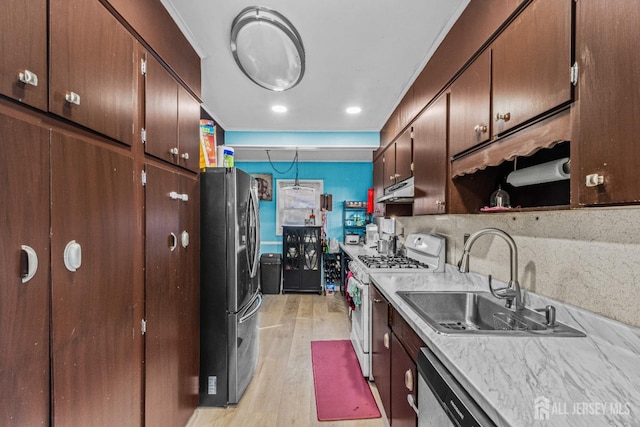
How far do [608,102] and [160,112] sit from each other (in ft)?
5.82

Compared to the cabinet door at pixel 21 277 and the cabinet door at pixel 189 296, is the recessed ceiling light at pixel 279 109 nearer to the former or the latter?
the cabinet door at pixel 189 296

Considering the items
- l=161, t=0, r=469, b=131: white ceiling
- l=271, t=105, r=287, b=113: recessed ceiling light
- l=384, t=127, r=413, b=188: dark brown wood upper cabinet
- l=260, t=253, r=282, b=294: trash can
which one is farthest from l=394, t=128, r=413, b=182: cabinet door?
l=260, t=253, r=282, b=294: trash can

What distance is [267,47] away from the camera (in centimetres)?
182

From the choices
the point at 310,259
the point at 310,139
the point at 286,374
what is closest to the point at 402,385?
the point at 286,374

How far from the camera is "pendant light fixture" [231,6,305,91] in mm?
1605

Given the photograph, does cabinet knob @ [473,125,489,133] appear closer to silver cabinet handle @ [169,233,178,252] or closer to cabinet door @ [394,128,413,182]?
cabinet door @ [394,128,413,182]

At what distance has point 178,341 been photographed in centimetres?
159

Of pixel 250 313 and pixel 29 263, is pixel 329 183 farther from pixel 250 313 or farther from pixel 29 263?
pixel 29 263

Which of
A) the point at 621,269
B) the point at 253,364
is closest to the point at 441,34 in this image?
the point at 621,269

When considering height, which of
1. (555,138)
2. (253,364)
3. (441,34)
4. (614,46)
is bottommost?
(253,364)

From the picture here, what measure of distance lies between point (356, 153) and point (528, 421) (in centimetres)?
412

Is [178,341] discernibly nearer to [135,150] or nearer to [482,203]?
[135,150]

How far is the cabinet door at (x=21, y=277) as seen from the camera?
687 mm

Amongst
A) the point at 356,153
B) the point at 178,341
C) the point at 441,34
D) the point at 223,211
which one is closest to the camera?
the point at 178,341
